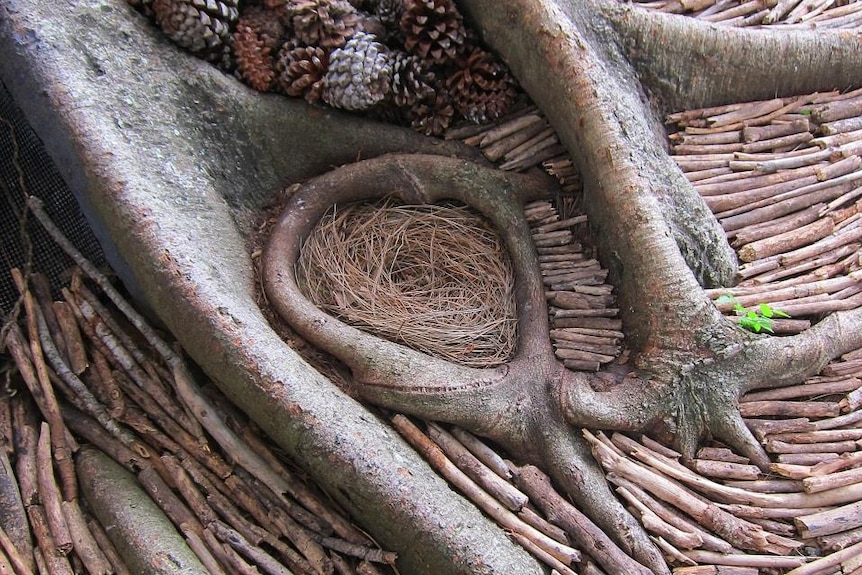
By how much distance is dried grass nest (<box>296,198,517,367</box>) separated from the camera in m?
2.13

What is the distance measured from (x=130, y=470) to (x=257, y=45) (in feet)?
4.68

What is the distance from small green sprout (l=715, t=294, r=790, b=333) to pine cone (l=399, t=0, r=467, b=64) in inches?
47.0

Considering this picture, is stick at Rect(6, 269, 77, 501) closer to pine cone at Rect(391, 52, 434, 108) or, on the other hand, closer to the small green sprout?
pine cone at Rect(391, 52, 434, 108)

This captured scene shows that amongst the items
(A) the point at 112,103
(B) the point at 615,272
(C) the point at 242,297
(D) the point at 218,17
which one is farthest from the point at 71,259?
(B) the point at 615,272

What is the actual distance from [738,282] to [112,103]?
2.03 m

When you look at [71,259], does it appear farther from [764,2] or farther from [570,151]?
[764,2]

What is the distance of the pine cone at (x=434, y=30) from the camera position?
2168 mm

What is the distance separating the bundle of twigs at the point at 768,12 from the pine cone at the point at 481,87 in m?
0.68

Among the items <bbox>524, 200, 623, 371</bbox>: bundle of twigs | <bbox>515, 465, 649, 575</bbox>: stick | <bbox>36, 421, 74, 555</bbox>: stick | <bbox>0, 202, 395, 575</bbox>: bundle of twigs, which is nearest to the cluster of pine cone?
<bbox>524, 200, 623, 371</bbox>: bundle of twigs

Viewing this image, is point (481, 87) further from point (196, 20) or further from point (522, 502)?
point (522, 502)

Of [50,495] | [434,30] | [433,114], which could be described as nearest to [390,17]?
[434,30]

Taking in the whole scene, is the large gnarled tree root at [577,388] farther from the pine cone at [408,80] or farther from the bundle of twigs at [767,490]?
the pine cone at [408,80]

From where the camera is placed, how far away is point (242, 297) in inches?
77.1

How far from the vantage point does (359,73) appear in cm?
215
